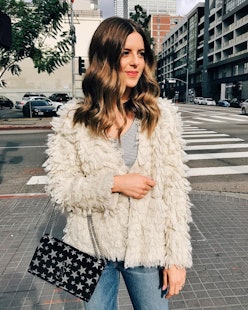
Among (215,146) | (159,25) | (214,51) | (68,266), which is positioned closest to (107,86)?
(68,266)

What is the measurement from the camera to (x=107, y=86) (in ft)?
4.50

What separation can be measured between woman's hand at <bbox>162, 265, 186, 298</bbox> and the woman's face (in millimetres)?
849

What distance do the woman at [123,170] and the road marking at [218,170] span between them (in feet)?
18.5

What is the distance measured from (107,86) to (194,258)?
243 centimetres

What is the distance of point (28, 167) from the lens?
777 cm

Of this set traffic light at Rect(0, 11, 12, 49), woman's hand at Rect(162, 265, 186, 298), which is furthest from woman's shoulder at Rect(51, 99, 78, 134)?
traffic light at Rect(0, 11, 12, 49)

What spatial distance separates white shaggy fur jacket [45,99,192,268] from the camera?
52.9 inches

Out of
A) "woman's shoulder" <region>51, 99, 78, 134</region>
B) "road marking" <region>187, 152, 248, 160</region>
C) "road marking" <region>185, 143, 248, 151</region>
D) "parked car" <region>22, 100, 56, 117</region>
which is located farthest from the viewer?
"parked car" <region>22, 100, 56, 117</region>

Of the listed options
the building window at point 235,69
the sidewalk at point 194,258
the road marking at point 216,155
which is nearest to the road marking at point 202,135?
the road marking at point 216,155

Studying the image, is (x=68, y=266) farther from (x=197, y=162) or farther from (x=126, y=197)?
(x=197, y=162)

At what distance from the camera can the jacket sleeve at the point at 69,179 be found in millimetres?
1313

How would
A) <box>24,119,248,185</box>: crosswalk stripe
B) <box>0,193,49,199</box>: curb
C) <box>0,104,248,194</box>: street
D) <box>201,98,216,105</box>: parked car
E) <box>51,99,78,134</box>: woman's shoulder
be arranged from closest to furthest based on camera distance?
1. <box>51,99,78,134</box>: woman's shoulder
2. <box>0,193,49,199</box>: curb
3. <box>0,104,248,194</box>: street
4. <box>24,119,248,185</box>: crosswalk stripe
5. <box>201,98,216,105</box>: parked car

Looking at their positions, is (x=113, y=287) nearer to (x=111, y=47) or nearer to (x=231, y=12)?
(x=111, y=47)

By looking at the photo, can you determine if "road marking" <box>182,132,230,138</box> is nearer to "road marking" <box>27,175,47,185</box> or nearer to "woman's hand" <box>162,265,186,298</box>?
"road marking" <box>27,175,47,185</box>
